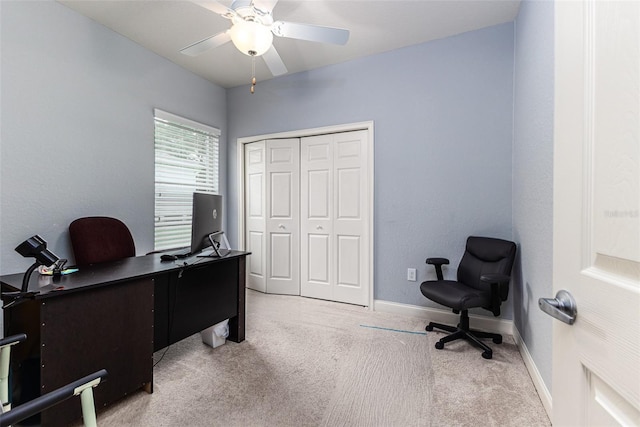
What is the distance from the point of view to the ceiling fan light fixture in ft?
6.29

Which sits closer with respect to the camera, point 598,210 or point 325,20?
point 598,210

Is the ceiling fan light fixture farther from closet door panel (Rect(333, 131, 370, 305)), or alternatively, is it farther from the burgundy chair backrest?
the burgundy chair backrest

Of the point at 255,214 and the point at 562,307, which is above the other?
the point at 255,214

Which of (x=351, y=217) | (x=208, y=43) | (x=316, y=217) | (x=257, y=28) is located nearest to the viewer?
(x=257, y=28)

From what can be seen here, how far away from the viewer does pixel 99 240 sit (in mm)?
2447

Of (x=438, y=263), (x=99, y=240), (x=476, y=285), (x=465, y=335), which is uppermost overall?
(x=99, y=240)

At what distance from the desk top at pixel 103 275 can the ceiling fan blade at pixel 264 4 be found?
179cm

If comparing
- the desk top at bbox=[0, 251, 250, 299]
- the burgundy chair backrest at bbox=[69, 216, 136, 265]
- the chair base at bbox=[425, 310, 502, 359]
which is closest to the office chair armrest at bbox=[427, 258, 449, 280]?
the chair base at bbox=[425, 310, 502, 359]

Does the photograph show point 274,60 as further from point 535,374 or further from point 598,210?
point 535,374

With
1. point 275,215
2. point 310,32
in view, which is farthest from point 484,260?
point 275,215

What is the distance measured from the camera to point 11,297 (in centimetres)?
131

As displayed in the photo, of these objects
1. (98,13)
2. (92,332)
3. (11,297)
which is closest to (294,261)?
(92,332)

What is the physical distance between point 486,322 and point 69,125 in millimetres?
4107

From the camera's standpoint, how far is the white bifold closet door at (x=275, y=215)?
3779 millimetres
